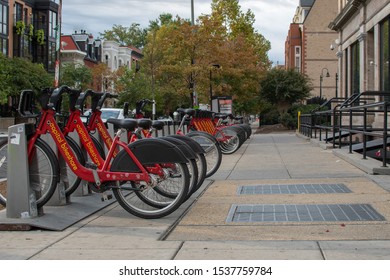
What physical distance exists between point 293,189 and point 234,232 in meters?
3.12

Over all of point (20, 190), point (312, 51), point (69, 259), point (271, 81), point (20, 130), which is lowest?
point (69, 259)

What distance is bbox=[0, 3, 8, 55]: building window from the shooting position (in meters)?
49.2

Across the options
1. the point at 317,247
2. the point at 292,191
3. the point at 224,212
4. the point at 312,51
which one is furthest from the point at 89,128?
the point at 312,51

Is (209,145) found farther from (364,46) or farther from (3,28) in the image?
(3,28)

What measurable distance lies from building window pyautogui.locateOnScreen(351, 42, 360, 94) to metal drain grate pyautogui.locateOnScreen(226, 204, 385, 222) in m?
19.7

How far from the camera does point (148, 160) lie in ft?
20.7

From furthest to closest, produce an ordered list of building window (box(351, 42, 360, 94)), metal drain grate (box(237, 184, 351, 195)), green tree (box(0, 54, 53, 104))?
green tree (box(0, 54, 53, 104))
building window (box(351, 42, 360, 94))
metal drain grate (box(237, 184, 351, 195))

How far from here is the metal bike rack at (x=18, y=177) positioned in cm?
596

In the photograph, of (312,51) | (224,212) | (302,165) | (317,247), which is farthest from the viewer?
(312,51)

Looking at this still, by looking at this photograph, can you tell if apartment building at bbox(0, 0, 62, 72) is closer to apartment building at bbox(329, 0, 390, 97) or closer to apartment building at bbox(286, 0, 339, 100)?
apartment building at bbox(286, 0, 339, 100)

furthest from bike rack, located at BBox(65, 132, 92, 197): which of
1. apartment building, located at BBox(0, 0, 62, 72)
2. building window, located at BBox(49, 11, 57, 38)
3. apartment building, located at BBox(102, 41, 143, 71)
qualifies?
apartment building, located at BBox(102, 41, 143, 71)

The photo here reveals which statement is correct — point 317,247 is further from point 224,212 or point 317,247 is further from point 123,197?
point 123,197

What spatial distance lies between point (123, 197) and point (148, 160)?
0.60m

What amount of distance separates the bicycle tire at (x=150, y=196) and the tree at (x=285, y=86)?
40.4 m
